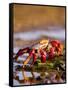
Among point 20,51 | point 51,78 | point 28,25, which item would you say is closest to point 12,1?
point 28,25

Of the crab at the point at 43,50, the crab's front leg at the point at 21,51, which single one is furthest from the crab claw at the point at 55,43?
the crab's front leg at the point at 21,51

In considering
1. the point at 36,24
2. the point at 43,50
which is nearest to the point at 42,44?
the point at 43,50

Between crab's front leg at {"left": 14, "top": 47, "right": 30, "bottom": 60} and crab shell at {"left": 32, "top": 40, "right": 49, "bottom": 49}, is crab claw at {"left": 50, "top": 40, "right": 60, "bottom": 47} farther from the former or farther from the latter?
crab's front leg at {"left": 14, "top": 47, "right": 30, "bottom": 60}

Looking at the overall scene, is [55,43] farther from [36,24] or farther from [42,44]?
[36,24]

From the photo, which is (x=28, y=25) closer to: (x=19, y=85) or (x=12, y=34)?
(x=12, y=34)

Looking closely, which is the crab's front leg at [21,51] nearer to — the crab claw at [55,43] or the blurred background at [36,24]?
the blurred background at [36,24]

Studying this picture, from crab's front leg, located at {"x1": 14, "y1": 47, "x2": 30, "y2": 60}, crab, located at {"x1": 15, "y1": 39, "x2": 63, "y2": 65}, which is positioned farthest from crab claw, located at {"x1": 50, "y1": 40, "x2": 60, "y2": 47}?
crab's front leg, located at {"x1": 14, "y1": 47, "x2": 30, "y2": 60}
